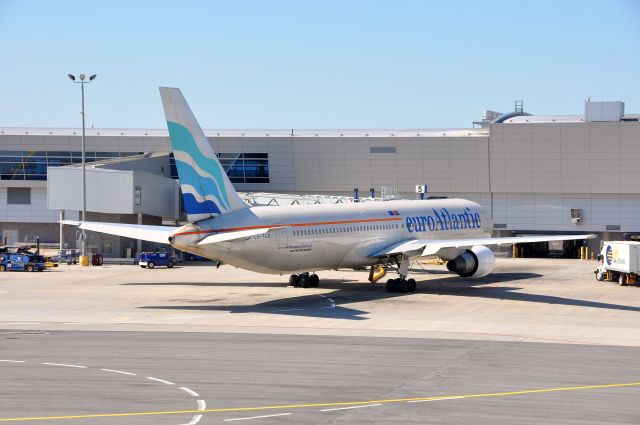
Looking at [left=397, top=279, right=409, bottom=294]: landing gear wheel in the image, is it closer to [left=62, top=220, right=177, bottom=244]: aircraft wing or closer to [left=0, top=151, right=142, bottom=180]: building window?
[left=62, top=220, right=177, bottom=244]: aircraft wing

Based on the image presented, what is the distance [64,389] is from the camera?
26703mm

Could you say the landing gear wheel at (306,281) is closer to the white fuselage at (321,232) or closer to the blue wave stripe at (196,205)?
the white fuselage at (321,232)

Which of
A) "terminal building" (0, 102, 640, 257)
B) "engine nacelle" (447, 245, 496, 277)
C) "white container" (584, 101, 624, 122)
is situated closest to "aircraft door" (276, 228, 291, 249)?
"engine nacelle" (447, 245, 496, 277)

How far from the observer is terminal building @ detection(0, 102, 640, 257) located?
95812 millimetres

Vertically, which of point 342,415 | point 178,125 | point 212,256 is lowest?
point 342,415

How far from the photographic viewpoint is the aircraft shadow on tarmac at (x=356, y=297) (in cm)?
4684

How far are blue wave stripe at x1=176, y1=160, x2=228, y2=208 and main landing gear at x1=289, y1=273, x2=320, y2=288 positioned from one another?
43.2 feet

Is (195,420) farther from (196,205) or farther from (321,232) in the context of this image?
(321,232)

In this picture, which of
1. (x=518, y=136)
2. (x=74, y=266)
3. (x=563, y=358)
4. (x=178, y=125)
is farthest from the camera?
(x=518, y=136)

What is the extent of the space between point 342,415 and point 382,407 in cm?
144

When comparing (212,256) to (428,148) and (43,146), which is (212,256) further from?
(43,146)

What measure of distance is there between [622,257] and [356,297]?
63.9ft

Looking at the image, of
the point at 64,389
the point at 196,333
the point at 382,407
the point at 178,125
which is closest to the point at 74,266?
the point at 178,125

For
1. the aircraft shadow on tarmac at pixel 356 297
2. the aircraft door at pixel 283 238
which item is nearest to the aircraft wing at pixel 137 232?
the aircraft shadow on tarmac at pixel 356 297
